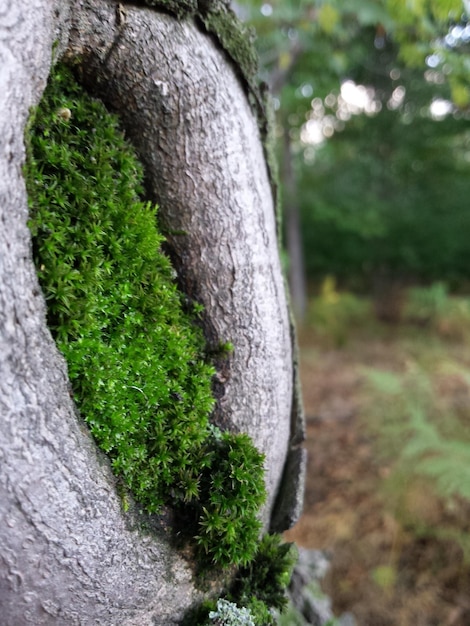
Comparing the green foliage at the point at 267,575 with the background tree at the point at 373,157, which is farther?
the background tree at the point at 373,157

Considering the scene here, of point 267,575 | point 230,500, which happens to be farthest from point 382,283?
point 230,500

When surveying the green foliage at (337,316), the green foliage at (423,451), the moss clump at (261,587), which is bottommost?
the moss clump at (261,587)

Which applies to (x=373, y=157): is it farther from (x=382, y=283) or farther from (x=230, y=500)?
(x=230, y=500)

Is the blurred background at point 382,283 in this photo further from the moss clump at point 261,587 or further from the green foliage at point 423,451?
the moss clump at point 261,587

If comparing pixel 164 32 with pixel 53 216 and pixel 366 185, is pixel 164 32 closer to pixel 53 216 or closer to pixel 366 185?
pixel 53 216

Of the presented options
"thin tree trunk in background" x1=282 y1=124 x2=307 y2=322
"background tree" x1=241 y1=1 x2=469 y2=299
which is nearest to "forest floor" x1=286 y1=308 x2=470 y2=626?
"thin tree trunk in background" x1=282 y1=124 x2=307 y2=322

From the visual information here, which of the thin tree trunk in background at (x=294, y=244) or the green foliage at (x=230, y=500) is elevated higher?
the thin tree trunk in background at (x=294, y=244)

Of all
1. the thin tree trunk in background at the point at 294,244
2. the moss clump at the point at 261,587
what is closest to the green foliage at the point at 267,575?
the moss clump at the point at 261,587

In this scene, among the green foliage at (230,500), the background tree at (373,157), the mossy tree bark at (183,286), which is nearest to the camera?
the mossy tree bark at (183,286)
